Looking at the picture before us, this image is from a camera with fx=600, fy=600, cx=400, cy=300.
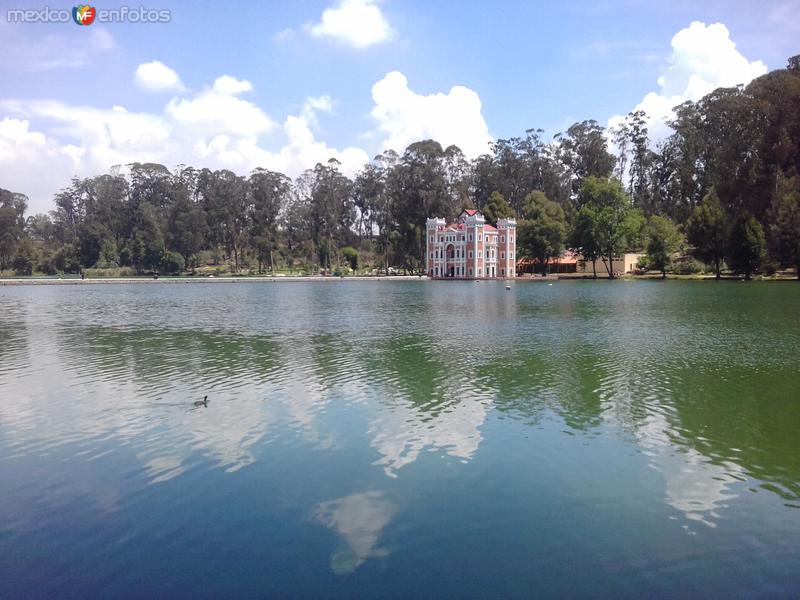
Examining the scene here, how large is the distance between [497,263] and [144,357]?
83180 millimetres

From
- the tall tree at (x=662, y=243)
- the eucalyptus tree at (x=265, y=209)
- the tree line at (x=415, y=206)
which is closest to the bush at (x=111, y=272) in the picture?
the tree line at (x=415, y=206)

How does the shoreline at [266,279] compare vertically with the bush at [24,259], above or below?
below

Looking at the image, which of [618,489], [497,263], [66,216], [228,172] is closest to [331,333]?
[618,489]

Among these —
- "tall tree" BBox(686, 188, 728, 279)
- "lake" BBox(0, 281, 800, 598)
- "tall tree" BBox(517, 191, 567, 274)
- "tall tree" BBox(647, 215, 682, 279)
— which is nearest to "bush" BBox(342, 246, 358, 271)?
"tall tree" BBox(517, 191, 567, 274)

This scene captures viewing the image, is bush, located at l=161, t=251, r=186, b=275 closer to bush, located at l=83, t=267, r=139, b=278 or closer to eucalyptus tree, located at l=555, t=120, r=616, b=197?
bush, located at l=83, t=267, r=139, b=278

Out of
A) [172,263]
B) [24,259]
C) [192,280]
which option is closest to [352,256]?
[192,280]

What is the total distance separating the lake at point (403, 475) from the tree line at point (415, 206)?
6590cm

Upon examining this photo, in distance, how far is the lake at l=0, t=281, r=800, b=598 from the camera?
5.95m

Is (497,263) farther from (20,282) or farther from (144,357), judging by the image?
(144,357)

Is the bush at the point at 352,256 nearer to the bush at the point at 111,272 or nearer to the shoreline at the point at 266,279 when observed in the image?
the shoreline at the point at 266,279

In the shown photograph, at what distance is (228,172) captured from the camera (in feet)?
380

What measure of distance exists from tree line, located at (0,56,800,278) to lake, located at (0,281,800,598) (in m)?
65.9

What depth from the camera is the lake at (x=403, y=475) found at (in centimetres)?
595

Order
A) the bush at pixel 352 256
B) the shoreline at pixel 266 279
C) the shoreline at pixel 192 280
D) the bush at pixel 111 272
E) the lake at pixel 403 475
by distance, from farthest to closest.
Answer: the bush at pixel 352 256 < the bush at pixel 111 272 < the shoreline at pixel 192 280 < the shoreline at pixel 266 279 < the lake at pixel 403 475
